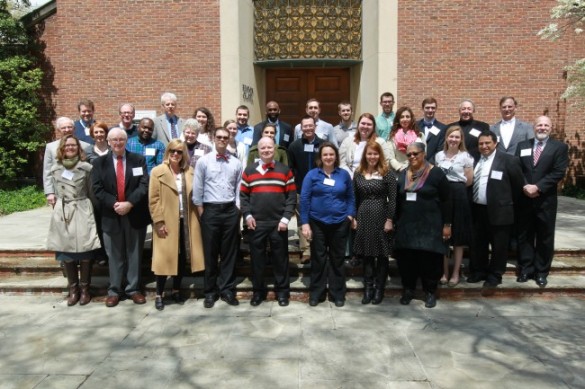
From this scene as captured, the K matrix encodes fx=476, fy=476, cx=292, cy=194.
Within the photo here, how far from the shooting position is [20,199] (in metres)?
11.4

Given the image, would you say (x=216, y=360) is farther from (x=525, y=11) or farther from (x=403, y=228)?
(x=525, y=11)

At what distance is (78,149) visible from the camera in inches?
207

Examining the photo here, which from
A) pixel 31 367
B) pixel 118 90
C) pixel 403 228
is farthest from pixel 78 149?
pixel 118 90

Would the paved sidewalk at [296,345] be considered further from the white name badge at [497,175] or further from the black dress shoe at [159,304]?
the white name badge at [497,175]

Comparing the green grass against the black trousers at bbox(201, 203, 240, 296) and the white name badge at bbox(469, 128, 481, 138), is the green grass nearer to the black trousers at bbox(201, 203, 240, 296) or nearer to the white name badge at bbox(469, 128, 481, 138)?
the black trousers at bbox(201, 203, 240, 296)

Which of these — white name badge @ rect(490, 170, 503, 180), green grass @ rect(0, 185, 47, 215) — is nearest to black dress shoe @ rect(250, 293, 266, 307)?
white name badge @ rect(490, 170, 503, 180)

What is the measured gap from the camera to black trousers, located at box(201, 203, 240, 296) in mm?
5152

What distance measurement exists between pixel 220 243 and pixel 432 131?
122 inches

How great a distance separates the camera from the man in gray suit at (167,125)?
6133 mm

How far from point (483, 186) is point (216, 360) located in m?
3.52

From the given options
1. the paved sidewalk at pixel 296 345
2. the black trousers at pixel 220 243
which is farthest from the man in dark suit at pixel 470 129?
the black trousers at pixel 220 243

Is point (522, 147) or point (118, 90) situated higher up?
point (118, 90)

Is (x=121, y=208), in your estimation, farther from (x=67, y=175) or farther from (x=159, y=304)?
(x=159, y=304)

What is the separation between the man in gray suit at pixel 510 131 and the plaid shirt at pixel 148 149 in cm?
426
